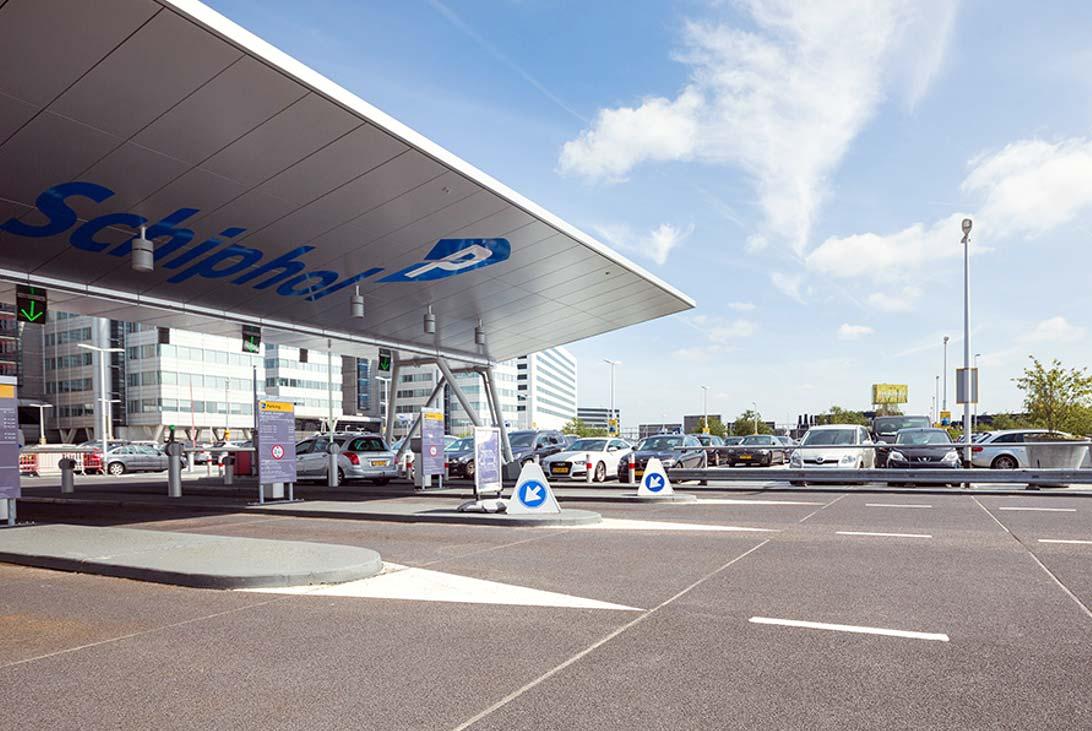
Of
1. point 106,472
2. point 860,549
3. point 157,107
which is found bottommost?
point 106,472

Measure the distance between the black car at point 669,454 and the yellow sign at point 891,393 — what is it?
378ft

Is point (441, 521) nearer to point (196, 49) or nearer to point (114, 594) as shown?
point (114, 594)

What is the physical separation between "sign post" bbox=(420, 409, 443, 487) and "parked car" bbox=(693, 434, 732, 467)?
8.76 meters

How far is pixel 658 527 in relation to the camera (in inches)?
502

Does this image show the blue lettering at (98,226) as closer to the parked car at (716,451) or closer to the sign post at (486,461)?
the sign post at (486,461)

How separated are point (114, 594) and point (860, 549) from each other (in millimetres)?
8530

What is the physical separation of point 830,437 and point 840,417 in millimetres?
87013

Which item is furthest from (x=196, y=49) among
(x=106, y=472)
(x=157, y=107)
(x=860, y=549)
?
(x=106, y=472)

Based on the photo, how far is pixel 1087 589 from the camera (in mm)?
7359

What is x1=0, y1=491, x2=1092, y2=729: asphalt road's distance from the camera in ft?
14.3

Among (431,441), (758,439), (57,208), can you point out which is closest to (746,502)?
(431,441)

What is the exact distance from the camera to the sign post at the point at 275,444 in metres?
17.3

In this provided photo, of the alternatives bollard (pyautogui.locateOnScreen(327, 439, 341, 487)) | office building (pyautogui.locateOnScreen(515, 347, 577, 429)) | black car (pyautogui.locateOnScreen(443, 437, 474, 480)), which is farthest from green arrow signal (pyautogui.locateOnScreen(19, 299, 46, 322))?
office building (pyautogui.locateOnScreen(515, 347, 577, 429))

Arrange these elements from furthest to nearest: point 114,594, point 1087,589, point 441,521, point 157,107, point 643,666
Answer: point 441,521
point 157,107
point 114,594
point 1087,589
point 643,666
